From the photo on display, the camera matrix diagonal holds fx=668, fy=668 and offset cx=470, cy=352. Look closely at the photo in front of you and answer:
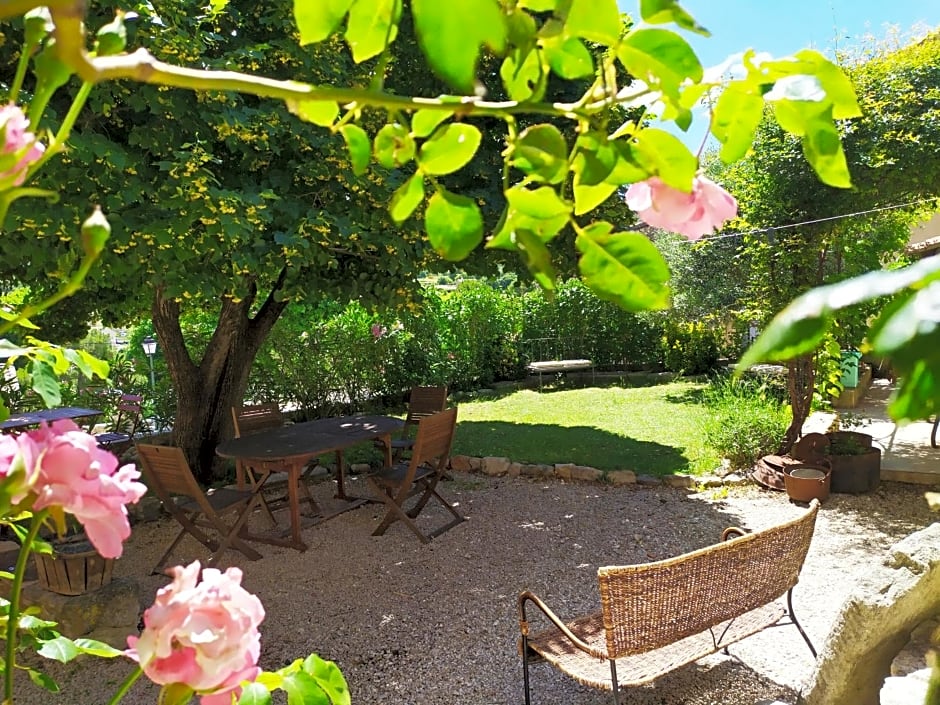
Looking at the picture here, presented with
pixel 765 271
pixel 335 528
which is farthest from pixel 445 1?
pixel 765 271

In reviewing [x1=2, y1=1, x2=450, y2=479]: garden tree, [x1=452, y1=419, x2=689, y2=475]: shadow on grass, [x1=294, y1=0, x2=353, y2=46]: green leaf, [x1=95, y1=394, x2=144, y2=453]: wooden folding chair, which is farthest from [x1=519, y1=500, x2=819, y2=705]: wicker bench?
[x1=95, y1=394, x2=144, y2=453]: wooden folding chair

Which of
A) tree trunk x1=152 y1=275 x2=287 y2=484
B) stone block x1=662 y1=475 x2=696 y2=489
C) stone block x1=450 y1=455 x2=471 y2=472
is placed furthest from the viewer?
stone block x1=450 y1=455 x2=471 y2=472

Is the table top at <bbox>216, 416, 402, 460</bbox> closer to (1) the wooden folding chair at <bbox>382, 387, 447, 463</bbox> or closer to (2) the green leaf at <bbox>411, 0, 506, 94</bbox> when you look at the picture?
(1) the wooden folding chair at <bbox>382, 387, 447, 463</bbox>

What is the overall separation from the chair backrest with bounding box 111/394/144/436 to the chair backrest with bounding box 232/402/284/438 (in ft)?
8.60

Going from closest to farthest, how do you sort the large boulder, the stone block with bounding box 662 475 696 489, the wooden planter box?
the large boulder, the wooden planter box, the stone block with bounding box 662 475 696 489

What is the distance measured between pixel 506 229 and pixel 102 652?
82 centimetres

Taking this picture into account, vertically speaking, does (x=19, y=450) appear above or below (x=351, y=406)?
above

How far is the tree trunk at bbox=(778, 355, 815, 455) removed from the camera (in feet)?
20.5

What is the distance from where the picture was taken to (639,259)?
0.53m

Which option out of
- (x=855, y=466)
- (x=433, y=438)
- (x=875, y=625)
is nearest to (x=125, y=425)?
(x=433, y=438)

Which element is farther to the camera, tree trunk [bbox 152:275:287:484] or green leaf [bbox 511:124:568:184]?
tree trunk [bbox 152:275:287:484]

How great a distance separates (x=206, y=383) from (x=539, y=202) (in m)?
7.07

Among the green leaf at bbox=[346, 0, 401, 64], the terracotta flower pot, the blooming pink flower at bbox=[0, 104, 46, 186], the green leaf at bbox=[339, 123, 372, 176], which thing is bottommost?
the terracotta flower pot

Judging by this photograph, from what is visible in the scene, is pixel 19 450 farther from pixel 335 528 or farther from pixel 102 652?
pixel 335 528
